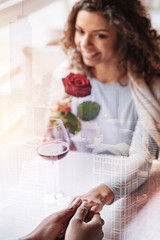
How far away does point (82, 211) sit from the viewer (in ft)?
2.22

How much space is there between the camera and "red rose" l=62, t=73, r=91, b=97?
806 mm

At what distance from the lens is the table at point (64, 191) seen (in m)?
0.74

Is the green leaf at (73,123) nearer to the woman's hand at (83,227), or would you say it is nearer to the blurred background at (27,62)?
the blurred background at (27,62)

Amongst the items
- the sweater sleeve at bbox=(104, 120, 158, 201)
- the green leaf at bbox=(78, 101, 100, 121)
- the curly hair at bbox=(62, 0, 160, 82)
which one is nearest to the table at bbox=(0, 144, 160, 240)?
the sweater sleeve at bbox=(104, 120, 158, 201)

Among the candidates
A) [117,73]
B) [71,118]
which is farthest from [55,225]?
[117,73]

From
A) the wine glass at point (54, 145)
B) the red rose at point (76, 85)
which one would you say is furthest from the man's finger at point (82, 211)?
the red rose at point (76, 85)

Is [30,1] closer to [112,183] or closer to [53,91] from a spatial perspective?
[53,91]

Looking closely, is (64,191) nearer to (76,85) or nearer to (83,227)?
(83,227)

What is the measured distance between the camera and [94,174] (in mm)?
A: 781

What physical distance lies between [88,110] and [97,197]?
27 centimetres

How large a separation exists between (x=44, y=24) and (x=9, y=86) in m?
0.22

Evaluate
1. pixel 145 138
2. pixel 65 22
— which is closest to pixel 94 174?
pixel 145 138

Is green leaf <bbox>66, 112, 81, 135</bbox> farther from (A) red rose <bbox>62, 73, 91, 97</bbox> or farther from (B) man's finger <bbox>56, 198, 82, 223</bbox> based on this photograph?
(B) man's finger <bbox>56, 198, 82, 223</bbox>

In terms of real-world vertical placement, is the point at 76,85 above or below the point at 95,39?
below
